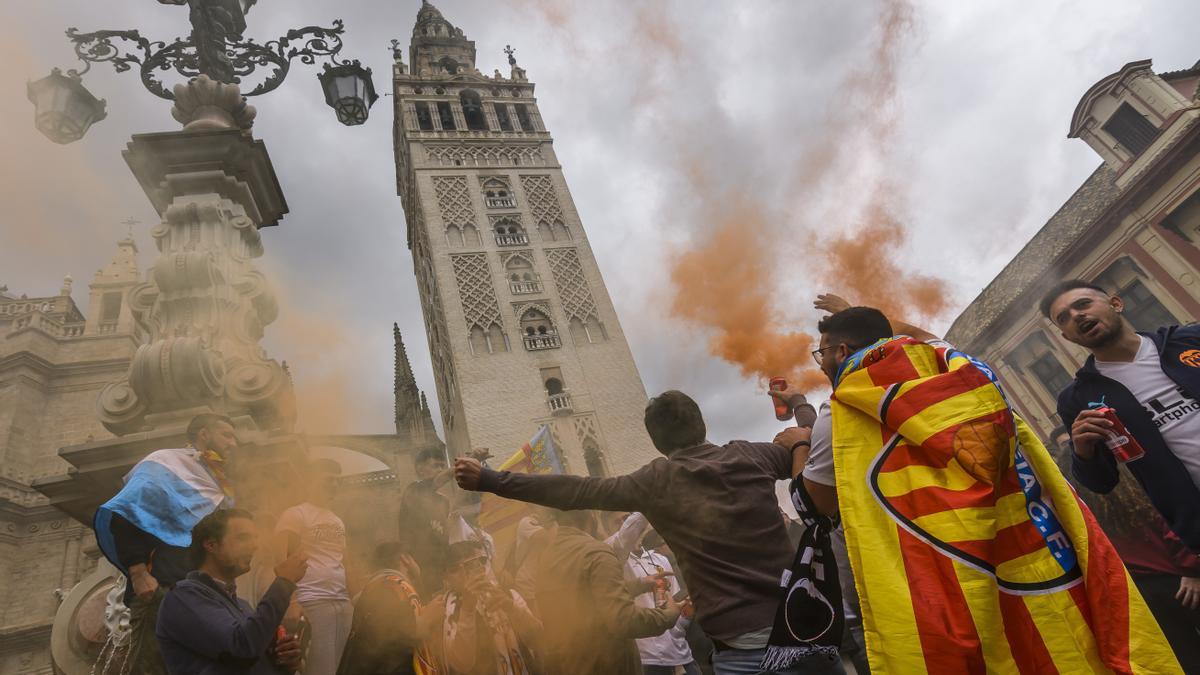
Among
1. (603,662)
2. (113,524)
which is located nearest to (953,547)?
(603,662)

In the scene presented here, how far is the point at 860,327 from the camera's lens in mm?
1899

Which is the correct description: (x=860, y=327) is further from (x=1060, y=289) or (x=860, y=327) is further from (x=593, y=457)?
(x=593, y=457)

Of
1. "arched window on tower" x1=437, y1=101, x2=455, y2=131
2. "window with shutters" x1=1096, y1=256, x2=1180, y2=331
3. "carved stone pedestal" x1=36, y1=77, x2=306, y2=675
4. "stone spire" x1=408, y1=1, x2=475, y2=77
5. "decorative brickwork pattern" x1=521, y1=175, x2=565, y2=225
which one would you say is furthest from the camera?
"stone spire" x1=408, y1=1, x2=475, y2=77

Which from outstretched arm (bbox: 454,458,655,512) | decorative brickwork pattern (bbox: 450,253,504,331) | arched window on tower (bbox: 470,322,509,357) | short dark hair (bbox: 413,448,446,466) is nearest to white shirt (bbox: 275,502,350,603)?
short dark hair (bbox: 413,448,446,466)

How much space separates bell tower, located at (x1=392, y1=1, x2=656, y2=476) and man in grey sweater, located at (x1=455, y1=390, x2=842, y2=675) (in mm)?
18260

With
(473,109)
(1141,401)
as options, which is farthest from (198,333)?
(473,109)

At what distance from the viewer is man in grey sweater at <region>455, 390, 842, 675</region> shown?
1949mm

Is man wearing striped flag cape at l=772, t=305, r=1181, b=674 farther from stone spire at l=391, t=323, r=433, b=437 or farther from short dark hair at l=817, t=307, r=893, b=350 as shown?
stone spire at l=391, t=323, r=433, b=437

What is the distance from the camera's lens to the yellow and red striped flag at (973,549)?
52.1 inches

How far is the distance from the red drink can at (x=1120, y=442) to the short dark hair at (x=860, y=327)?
1.04 metres

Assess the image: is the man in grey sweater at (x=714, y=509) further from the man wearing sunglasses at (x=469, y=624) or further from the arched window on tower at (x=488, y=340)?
the arched window on tower at (x=488, y=340)

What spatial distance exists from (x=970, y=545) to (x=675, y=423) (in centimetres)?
115

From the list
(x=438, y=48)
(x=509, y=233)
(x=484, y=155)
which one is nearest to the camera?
(x=509, y=233)

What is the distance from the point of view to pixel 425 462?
4.07m
